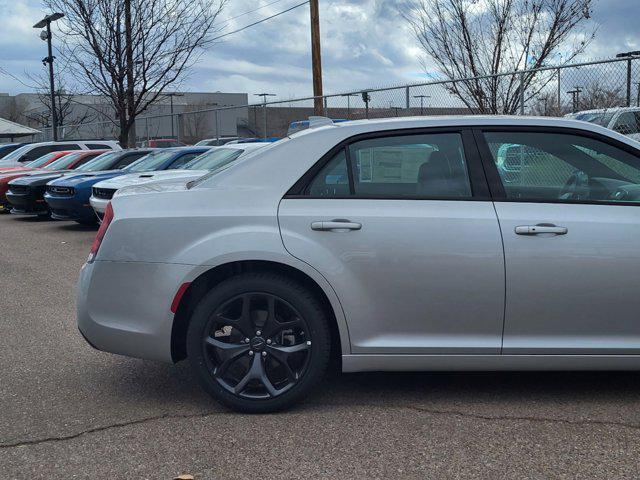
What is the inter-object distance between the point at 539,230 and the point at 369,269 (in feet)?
3.03

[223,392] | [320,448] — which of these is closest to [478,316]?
[320,448]

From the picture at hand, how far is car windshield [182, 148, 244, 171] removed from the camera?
12.7m

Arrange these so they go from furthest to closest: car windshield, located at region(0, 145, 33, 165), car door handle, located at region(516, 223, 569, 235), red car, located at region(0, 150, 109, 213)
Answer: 1. car windshield, located at region(0, 145, 33, 165)
2. red car, located at region(0, 150, 109, 213)
3. car door handle, located at region(516, 223, 569, 235)

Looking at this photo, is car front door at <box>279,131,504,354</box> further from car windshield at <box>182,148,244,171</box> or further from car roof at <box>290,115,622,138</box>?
car windshield at <box>182,148,244,171</box>

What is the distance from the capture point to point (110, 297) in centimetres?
443

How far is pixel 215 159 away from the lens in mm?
12953

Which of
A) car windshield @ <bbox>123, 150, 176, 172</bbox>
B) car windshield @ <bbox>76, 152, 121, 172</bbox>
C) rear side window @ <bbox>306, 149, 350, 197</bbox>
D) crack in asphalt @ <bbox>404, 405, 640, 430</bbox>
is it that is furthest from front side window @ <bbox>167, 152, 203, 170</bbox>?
crack in asphalt @ <bbox>404, 405, 640, 430</bbox>

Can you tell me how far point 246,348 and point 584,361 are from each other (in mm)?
1827

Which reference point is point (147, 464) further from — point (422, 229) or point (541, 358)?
point (541, 358)

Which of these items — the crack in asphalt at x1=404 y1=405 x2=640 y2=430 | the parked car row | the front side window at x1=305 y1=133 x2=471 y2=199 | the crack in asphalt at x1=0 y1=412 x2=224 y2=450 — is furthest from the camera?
the parked car row

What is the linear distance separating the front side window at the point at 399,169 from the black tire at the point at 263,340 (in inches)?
23.9

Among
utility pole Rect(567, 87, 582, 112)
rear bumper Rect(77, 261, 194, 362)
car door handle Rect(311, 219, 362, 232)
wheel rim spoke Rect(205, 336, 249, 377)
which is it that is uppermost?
utility pole Rect(567, 87, 582, 112)

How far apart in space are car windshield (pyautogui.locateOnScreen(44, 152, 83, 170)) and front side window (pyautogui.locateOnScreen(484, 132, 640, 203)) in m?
16.0

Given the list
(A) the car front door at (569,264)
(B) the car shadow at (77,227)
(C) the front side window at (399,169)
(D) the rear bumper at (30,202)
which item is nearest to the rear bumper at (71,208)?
(B) the car shadow at (77,227)
